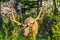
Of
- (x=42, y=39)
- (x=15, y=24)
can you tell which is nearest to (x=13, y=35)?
(x=15, y=24)

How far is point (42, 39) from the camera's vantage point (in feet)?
9.67

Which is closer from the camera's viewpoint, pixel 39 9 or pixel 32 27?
pixel 32 27

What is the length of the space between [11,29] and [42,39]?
14.5 inches

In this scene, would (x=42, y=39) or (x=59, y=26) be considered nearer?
(x=59, y=26)

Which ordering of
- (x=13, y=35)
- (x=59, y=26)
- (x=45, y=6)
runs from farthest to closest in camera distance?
(x=45, y=6), (x=13, y=35), (x=59, y=26)

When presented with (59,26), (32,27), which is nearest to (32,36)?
(32,27)

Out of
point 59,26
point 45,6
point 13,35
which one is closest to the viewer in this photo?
point 59,26

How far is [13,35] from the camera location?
9.18 feet

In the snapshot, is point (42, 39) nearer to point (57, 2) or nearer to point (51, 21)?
point (51, 21)

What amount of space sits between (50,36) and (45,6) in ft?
1.23

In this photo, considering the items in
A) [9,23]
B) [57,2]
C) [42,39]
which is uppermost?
[57,2]

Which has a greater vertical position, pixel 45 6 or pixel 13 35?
pixel 45 6

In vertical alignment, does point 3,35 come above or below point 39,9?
below

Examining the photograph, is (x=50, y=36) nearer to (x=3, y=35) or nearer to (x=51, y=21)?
(x=51, y=21)
